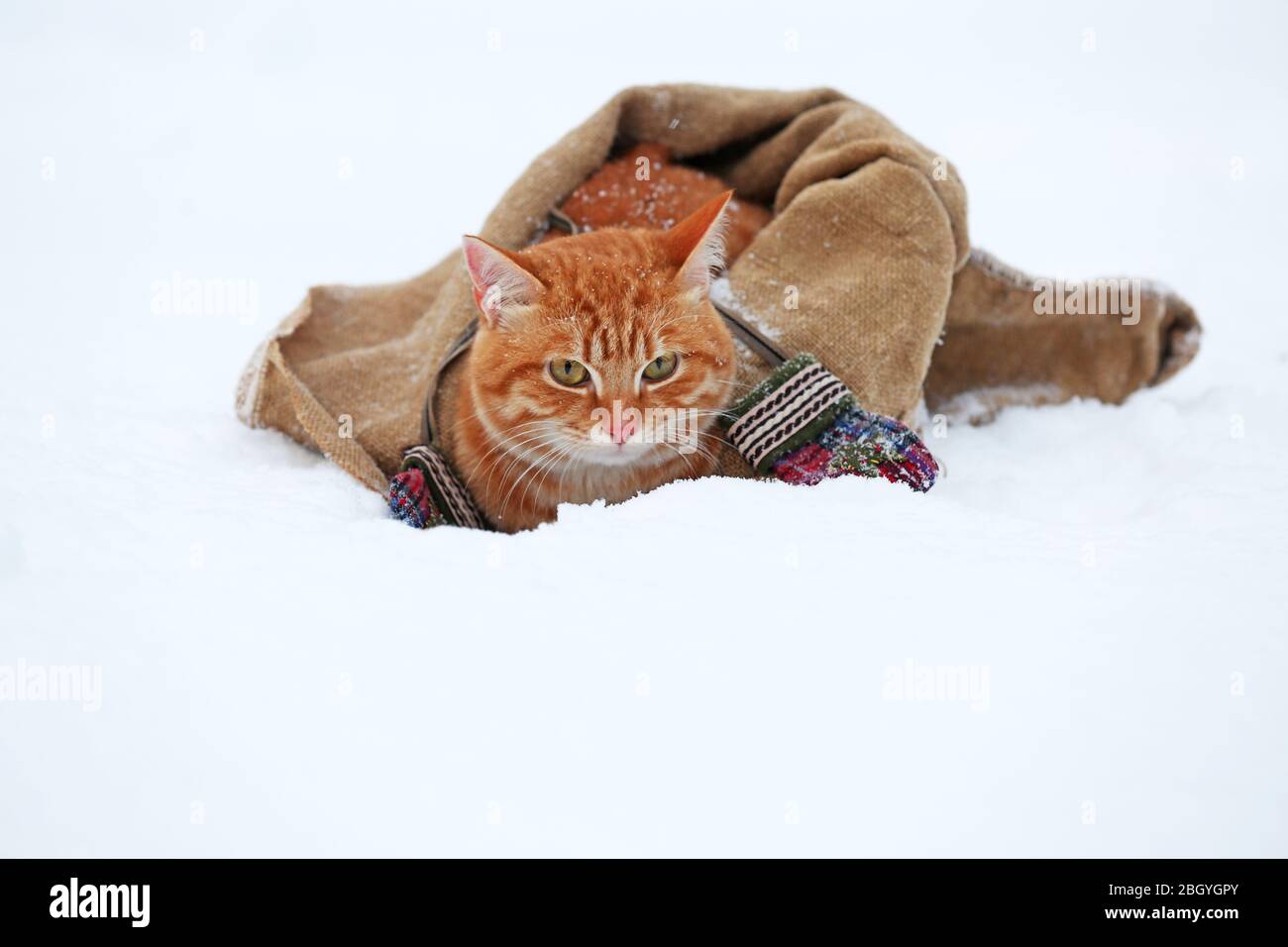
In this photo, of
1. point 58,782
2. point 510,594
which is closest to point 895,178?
point 510,594

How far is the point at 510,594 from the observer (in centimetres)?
154

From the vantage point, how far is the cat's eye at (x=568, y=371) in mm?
2084

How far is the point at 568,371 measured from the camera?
2105 mm

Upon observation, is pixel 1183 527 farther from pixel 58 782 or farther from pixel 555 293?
pixel 58 782

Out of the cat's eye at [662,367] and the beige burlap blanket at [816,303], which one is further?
the beige burlap blanket at [816,303]

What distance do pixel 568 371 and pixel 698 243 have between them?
16.1 inches
